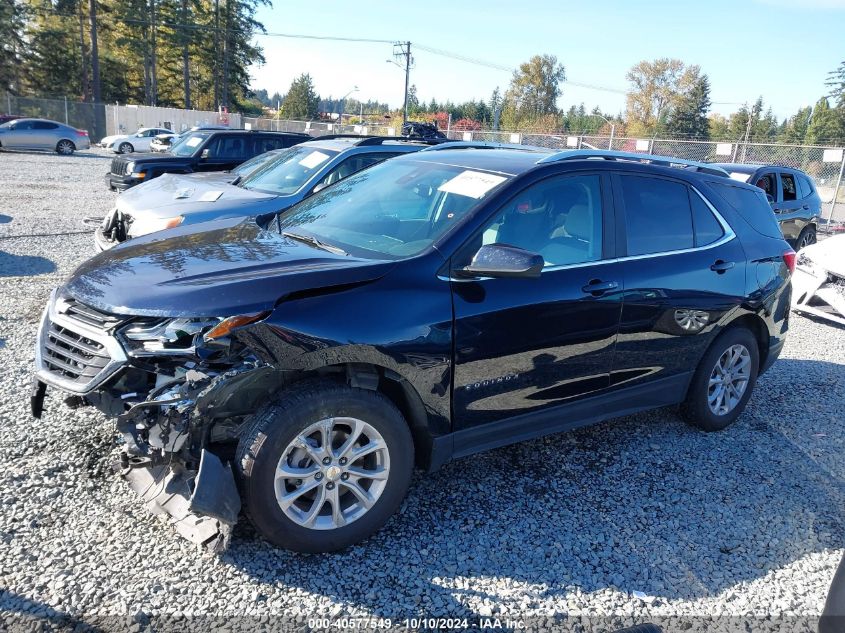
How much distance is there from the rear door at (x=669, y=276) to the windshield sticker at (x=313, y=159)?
4.82 meters

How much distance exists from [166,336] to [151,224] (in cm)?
444

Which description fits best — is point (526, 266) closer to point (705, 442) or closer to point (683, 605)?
point (683, 605)

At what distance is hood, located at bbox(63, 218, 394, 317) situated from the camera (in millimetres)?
2682

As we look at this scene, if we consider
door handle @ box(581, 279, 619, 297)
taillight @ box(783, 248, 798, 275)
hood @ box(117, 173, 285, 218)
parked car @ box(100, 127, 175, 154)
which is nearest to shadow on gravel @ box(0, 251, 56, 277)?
hood @ box(117, 173, 285, 218)

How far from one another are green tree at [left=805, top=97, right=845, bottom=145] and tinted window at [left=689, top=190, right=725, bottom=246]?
65099 millimetres

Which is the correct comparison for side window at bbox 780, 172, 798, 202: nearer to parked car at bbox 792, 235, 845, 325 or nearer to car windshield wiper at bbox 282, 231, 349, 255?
parked car at bbox 792, 235, 845, 325

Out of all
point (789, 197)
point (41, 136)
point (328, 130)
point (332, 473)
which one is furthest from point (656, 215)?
point (328, 130)

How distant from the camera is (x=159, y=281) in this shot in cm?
288

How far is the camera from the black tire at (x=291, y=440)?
8.79 feet

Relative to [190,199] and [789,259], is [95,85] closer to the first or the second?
[190,199]

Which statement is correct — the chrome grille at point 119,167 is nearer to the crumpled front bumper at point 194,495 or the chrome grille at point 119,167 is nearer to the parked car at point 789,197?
the parked car at point 789,197

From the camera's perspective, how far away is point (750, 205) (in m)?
4.75

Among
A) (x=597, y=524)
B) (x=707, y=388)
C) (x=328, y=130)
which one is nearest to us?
(x=597, y=524)

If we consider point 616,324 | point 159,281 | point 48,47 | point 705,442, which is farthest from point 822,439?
point 48,47
